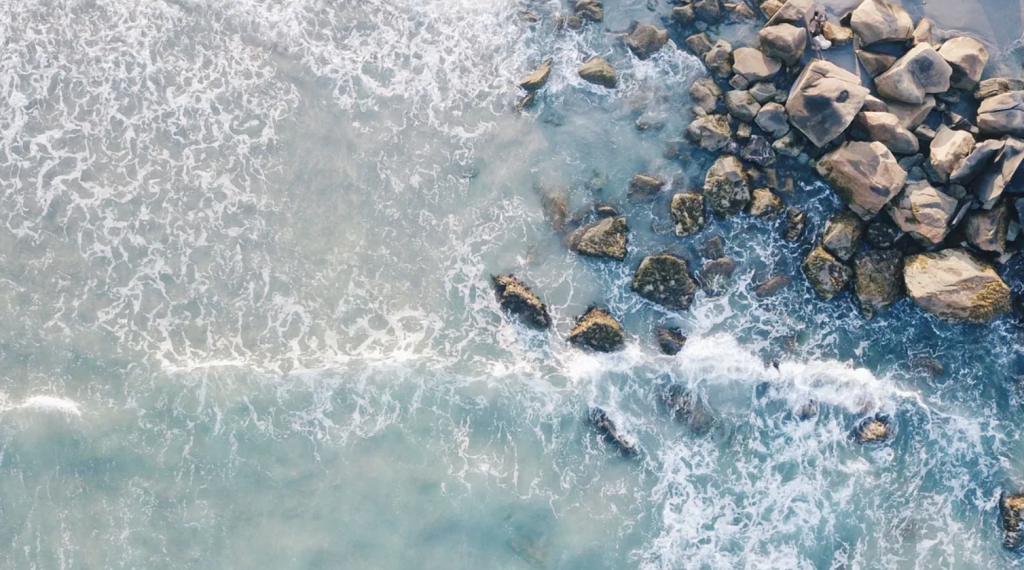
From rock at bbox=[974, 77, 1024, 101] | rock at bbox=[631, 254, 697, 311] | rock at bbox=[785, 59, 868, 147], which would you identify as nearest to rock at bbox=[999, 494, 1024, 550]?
rock at bbox=[631, 254, 697, 311]

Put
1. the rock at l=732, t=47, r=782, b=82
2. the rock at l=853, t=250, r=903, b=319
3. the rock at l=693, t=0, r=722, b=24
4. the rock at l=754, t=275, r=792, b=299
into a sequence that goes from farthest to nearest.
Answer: the rock at l=693, t=0, r=722, b=24
the rock at l=732, t=47, r=782, b=82
the rock at l=754, t=275, r=792, b=299
the rock at l=853, t=250, r=903, b=319

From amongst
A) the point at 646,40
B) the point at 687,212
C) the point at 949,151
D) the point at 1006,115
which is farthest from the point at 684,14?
the point at 1006,115

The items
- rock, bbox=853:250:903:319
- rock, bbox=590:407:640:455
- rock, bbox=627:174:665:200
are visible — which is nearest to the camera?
rock, bbox=590:407:640:455

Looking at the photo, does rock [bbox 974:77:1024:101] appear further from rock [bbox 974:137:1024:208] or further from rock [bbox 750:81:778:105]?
rock [bbox 750:81:778:105]

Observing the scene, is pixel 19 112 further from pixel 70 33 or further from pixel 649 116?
pixel 649 116

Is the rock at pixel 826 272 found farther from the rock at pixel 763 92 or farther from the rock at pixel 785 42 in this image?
the rock at pixel 785 42

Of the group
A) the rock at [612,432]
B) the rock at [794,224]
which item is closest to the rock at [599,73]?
the rock at [794,224]

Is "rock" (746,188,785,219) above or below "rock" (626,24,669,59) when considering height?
below
